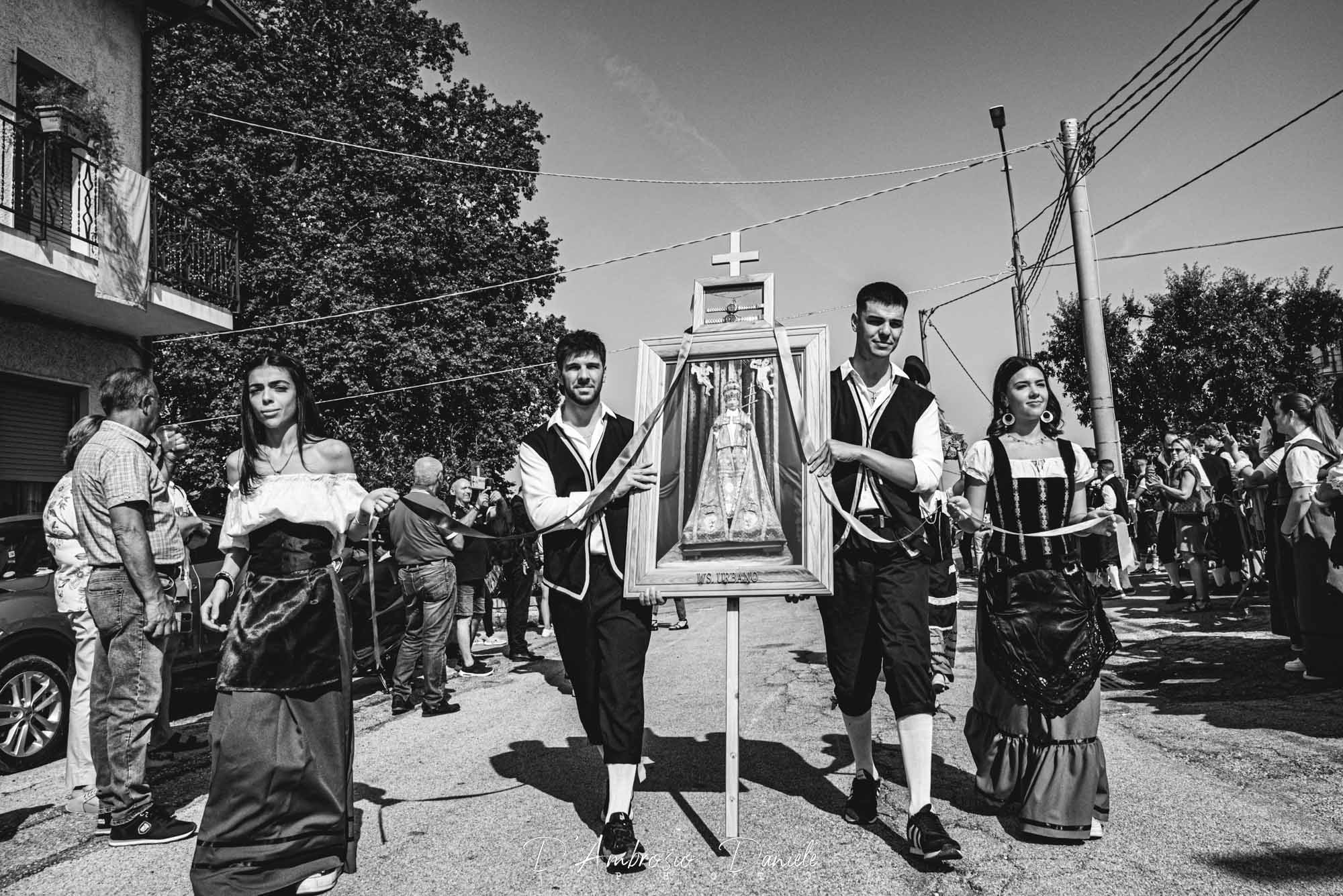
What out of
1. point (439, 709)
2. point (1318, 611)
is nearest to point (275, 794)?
point (439, 709)

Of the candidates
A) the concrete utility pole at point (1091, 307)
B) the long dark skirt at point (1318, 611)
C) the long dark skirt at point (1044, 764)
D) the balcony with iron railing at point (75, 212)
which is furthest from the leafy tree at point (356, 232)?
the long dark skirt at point (1044, 764)

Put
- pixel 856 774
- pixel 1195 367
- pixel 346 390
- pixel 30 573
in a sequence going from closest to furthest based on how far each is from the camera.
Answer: pixel 856 774 → pixel 30 573 → pixel 346 390 → pixel 1195 367

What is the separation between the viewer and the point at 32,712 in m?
6.10

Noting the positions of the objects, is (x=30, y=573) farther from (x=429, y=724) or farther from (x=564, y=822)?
(x=564, y=822)

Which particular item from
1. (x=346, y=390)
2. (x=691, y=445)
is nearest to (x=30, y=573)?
(x=691, y=445)

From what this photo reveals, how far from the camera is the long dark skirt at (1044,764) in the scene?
371 centimetres

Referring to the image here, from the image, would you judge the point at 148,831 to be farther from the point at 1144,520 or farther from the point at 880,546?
the point at 1144,520

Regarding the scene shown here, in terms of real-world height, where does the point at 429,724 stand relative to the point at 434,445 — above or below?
below

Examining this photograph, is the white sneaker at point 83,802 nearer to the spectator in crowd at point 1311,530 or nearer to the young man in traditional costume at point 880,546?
the young man in traditional costume at point 880,546

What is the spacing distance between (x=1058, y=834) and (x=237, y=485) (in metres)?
3.59

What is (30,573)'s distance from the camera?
6.50 meters

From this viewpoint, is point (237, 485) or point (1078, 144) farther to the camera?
point (1078, 144)

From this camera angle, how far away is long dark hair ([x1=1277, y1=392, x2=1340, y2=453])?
20.1ft

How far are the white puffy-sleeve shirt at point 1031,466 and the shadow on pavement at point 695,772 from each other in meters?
1.58
